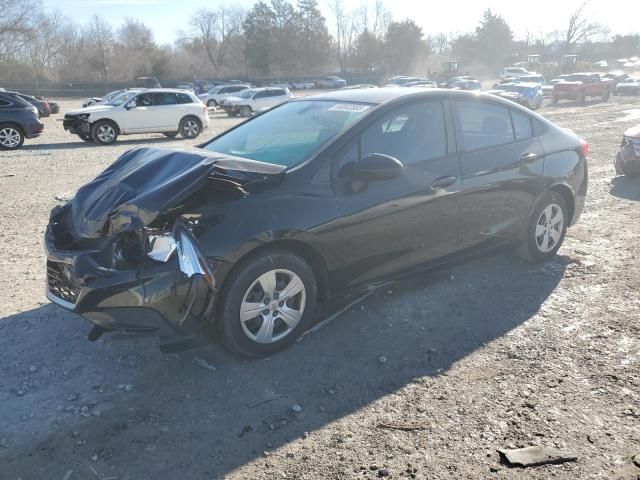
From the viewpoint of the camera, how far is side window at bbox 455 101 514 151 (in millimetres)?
4645

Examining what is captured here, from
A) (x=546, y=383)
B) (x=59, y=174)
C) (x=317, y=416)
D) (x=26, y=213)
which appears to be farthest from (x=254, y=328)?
(x=59, y=174)

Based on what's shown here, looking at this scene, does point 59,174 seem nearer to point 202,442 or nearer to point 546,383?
point 202,442

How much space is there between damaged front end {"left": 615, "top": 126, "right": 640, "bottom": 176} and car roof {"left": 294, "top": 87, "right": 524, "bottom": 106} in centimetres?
594

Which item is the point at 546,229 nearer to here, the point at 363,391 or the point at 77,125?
the point at 363,391

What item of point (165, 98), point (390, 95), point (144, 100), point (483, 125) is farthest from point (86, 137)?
point (483, 125)

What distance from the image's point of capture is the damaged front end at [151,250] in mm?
3172

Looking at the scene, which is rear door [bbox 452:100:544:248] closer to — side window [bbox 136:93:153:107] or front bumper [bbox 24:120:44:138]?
front bumper [bbox 24:120:44:138]

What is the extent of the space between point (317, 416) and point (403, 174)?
1.94 m

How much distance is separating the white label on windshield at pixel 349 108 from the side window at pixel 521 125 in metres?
1.69

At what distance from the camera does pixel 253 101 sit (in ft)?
98.0

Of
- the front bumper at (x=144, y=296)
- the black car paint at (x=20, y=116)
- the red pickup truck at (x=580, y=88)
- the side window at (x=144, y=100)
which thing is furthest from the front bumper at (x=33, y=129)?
the red pickup truck at (x=580, y=88)

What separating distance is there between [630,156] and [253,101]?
23116mm

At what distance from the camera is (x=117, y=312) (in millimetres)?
3199

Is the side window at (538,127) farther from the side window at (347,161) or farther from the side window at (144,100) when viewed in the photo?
the side window at (144,100)
